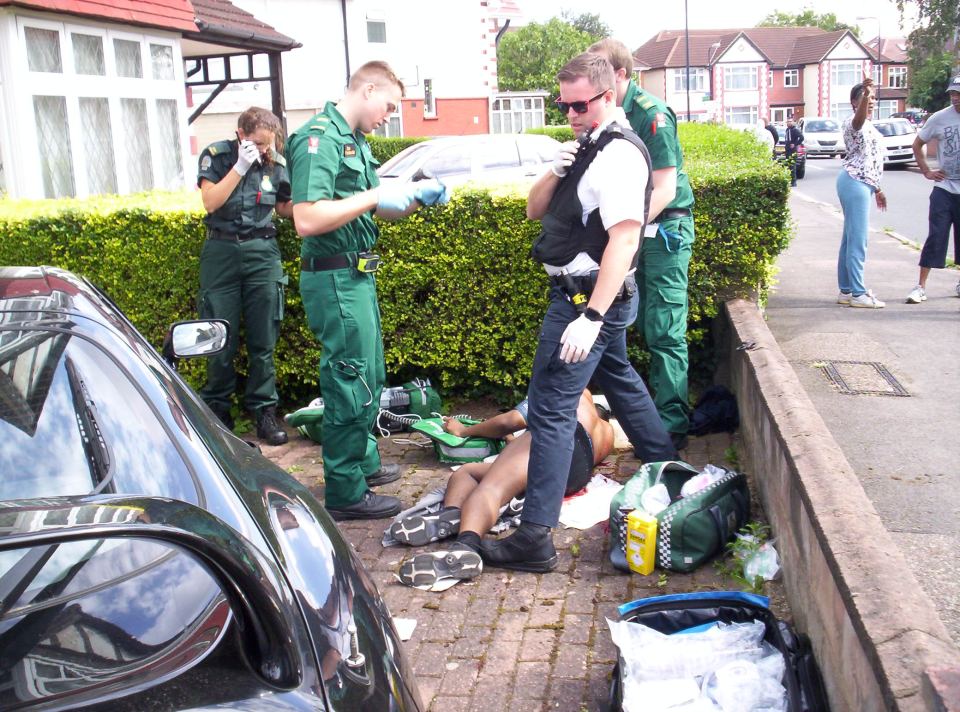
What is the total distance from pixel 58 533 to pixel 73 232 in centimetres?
535

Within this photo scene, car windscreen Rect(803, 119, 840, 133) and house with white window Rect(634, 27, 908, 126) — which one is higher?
house with white window Rect(634, 27, 908, 126)

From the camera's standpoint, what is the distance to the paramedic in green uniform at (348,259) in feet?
14.7

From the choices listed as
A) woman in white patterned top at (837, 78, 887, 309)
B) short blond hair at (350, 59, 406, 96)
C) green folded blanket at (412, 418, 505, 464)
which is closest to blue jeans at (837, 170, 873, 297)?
woman in white patterned top at (837, 78, 887, 309)

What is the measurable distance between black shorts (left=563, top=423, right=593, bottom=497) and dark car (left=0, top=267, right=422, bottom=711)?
246 cm

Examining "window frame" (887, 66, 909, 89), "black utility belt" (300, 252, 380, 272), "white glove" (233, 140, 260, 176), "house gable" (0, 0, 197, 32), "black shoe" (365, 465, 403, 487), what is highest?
"window frame" (887, 66, 909, 89)

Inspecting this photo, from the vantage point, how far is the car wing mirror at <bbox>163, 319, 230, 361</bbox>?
3.24m

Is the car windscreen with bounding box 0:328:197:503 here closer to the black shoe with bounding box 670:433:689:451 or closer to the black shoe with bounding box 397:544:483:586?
the black shoe with bounding box 397:544:483:586

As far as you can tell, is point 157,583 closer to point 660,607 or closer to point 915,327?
point 660,607

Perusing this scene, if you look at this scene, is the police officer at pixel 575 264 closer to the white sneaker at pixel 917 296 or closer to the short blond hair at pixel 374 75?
the short blond hair at pixel 374 75

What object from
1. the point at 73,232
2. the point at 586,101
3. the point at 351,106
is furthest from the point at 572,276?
the point at 73,232

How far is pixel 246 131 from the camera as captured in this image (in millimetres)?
5961

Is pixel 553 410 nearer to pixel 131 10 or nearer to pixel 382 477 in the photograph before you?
pixel 382 477

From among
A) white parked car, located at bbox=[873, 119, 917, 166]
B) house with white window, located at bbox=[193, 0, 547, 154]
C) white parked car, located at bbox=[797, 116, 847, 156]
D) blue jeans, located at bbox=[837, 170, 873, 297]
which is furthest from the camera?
white parked car, located at bbox=[797, 116, 847, 156]

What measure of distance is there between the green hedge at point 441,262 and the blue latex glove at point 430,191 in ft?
4.61
